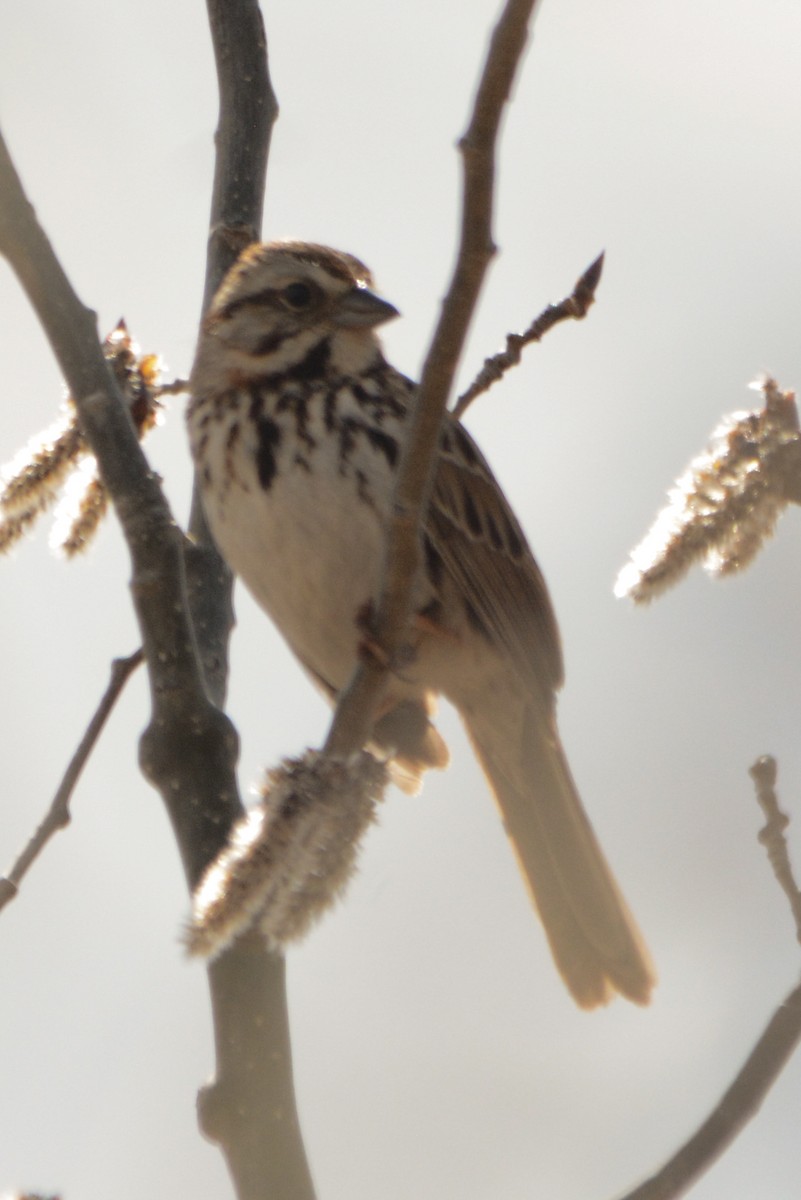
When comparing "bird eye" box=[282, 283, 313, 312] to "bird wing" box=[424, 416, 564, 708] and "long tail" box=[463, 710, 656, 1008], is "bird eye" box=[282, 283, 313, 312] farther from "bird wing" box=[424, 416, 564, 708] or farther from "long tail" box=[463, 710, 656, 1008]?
"long tail" box=[463, 710, 656, 1008]

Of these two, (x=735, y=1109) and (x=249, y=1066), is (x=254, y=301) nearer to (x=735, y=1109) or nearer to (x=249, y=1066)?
(x=249, y=1066)

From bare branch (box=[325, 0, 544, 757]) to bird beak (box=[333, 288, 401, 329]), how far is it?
1645mm

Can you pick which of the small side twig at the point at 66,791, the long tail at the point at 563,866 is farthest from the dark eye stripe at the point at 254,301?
the small side twig at the point at 66,791

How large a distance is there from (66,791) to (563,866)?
1.90 metres

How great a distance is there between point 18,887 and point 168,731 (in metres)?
0.53

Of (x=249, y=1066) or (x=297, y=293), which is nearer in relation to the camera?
(x=249, y=1066)

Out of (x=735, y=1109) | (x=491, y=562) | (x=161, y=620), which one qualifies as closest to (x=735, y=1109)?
(x=735, y=1109)

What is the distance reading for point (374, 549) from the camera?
4.01 m

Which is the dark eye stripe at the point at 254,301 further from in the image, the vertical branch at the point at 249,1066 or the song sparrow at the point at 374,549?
the vertical branch at the point at 249,1066

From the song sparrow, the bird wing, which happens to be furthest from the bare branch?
the bird wing

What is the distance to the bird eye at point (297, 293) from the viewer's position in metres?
4.47

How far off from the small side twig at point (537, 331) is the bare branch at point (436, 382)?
607 mm

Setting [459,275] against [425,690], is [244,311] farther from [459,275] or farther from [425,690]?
[459,275]

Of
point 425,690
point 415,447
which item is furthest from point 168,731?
point 425,690
